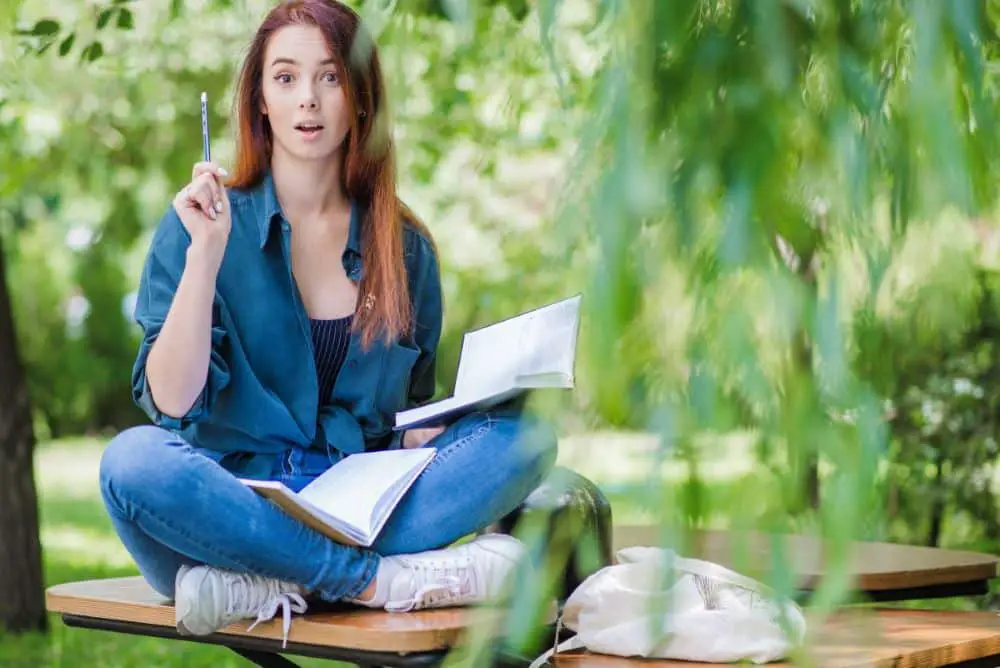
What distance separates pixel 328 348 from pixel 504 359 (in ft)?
1.20

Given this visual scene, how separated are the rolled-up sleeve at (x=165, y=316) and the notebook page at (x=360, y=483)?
215 millimetres

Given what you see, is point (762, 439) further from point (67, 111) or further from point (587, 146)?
point (67, 111)

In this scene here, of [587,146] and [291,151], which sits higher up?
[291,151]

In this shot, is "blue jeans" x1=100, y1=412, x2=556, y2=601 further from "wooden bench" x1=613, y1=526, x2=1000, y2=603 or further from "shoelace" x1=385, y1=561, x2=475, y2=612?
"wooden bench" x1=613, y1=526, x2=1000, y2=603

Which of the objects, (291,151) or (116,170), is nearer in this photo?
(291,151)

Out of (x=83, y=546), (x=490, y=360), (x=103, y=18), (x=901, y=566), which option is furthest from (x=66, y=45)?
(x=83, y=546)

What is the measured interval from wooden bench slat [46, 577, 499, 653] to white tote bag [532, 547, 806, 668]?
16cm

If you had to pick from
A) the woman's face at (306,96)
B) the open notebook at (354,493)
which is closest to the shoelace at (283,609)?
the open notebook at (354,493)

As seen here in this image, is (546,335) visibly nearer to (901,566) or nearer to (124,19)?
(901,566)

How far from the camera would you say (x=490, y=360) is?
96.0 inches

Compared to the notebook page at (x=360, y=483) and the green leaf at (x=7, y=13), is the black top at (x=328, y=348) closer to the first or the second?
the notebook page at (x=360, y=483)

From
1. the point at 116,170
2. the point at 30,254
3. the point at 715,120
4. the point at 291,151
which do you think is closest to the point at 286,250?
the point at 291,151

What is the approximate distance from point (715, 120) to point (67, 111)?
5.79 metres

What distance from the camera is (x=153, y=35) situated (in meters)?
6.00
